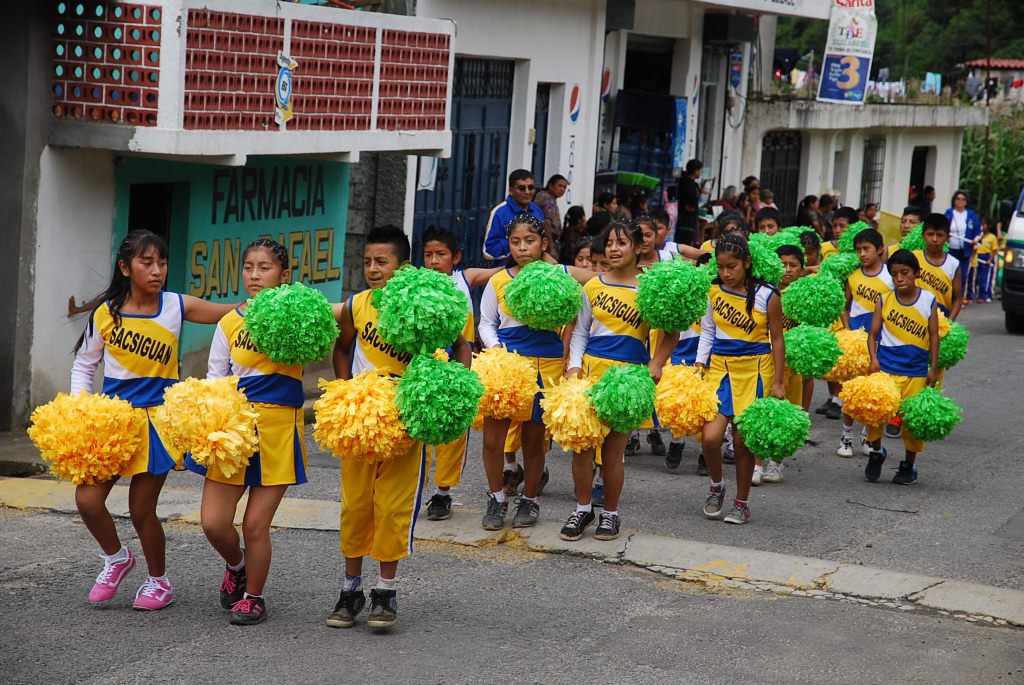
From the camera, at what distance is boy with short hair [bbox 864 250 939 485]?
32.4 feet

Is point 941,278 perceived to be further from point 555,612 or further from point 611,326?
point 555,612

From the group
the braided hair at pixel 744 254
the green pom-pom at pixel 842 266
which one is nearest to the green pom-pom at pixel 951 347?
the green pom-pom at pixel 842 266

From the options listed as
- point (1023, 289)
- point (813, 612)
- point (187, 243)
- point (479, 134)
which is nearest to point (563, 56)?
point (479, 134)

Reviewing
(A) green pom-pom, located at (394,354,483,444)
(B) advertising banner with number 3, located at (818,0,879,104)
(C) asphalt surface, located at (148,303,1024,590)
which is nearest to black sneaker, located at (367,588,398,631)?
(A) green pom-pom, located at (394,354,483,444)

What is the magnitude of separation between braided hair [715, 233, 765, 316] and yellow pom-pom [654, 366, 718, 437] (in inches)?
25.5

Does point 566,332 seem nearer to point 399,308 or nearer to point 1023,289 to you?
point 399,308

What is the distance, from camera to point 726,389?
28.0 ft

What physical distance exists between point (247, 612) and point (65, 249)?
530 centimetres

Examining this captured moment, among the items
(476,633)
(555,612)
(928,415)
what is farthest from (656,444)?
(476,633)

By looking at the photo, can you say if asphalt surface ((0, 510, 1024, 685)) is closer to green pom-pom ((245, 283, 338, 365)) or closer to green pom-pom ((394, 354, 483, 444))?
green pom-pom ((394, 354, 483, 444))

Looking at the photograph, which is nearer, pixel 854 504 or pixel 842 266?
pixel 854 504

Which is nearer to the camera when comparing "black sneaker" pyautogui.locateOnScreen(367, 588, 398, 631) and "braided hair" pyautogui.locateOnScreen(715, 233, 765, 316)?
"black sneaker" pyautogui.locateOnScreen(367, 588, 398, 631)

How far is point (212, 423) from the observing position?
5664 millimetres

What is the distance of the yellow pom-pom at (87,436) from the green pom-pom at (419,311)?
115 centimetres
